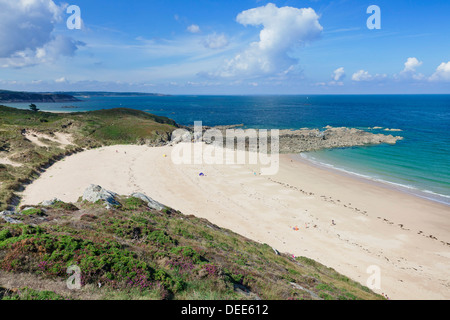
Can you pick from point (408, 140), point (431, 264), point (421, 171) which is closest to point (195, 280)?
point (431, 264)

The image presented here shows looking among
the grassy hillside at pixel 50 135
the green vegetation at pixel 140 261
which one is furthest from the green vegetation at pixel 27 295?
the grassy hillside at pixel 50 135

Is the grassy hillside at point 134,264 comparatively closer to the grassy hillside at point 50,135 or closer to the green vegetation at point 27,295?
the green vegetation at point 27,295

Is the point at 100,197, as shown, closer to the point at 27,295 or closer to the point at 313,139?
the point at 27,295

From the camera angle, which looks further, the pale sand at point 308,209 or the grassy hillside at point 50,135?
the grassy hillside at point 50,135

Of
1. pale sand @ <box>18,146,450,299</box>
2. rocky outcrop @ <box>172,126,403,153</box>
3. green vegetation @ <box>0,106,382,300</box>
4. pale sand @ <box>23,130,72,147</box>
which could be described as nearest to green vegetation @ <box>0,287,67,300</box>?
green vegetation @ <box>0,106,382,300</box>

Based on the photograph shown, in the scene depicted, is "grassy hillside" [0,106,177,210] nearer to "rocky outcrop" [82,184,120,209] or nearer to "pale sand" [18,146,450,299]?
"pale sand" [18,146,450,299]

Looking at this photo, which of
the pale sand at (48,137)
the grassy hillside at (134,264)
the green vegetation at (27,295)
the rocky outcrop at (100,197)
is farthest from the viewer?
the pale sand at (48,137)

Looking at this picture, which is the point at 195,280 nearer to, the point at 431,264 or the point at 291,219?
the point at 291,219
